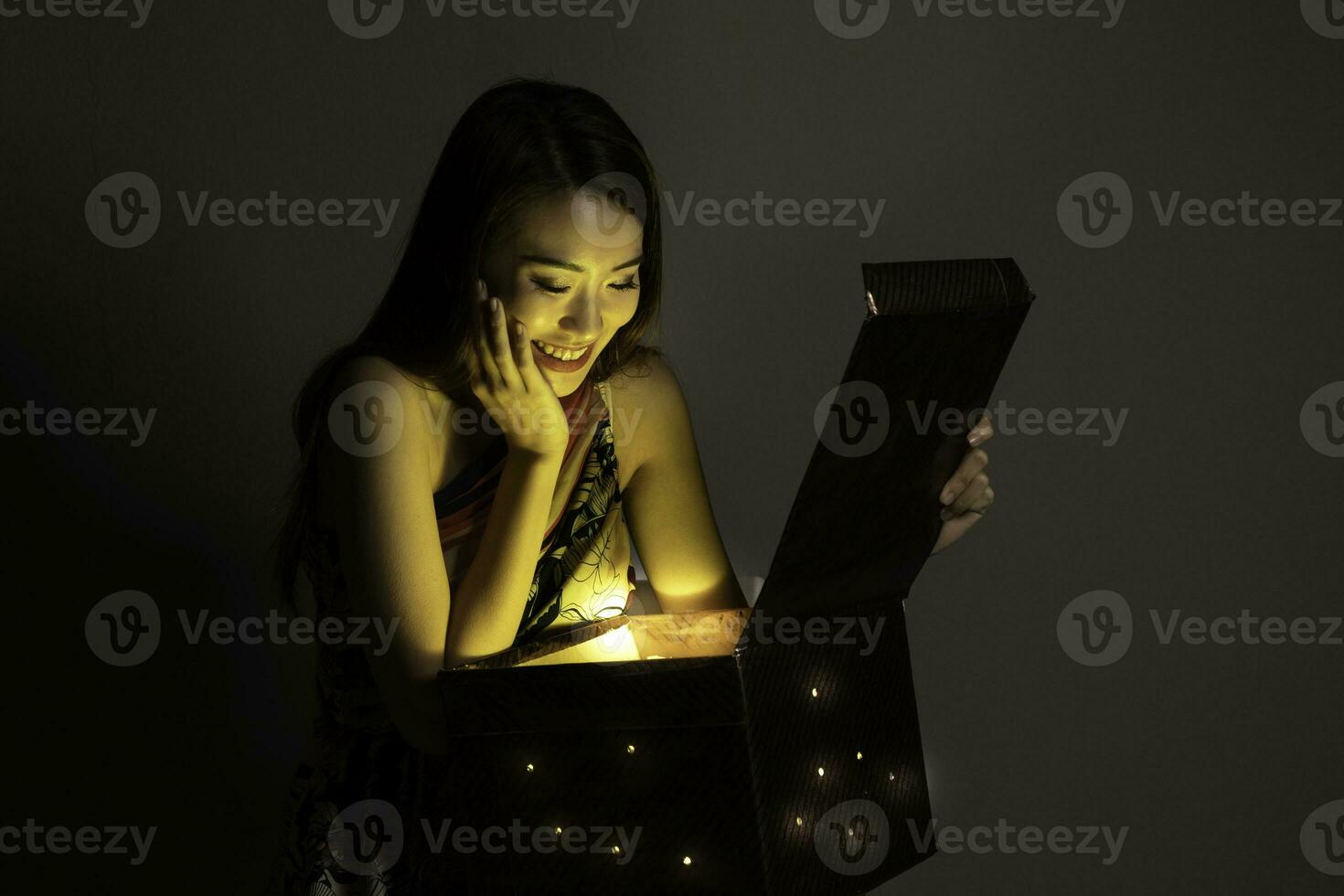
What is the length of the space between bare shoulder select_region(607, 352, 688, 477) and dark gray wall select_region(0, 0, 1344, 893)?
1.59 ft

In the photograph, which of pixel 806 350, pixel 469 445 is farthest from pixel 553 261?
pixel 806 350

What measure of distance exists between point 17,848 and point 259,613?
48cm

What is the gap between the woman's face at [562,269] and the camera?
47.4 inches

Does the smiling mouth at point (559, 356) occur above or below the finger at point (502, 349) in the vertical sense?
above

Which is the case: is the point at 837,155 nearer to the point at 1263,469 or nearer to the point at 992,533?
the point at 992,533

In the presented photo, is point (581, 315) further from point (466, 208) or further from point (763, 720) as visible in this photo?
point (763, 720)

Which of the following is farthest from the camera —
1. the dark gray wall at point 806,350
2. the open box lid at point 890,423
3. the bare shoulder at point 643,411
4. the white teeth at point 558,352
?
the dark gray wall at point 806,350

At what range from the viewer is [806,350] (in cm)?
201

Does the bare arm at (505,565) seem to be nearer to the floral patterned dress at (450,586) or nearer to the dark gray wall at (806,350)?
the floral patterned dress at (450,586)

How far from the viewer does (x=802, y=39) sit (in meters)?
1.97

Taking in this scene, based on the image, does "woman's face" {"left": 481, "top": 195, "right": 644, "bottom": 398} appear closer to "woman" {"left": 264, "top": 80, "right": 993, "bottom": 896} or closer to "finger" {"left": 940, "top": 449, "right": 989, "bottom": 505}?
"woman" {"left": 264, "top": 80, "right": 993, "bottom": 896}

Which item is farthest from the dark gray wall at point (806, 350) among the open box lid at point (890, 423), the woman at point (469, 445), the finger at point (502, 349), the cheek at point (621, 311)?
the open box lid at point (890, 423)

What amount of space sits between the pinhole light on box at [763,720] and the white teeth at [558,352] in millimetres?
382

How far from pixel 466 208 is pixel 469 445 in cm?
25
